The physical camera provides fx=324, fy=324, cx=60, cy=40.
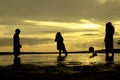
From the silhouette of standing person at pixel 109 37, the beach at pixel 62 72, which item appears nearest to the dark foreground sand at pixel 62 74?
the beach at pixel 62 72

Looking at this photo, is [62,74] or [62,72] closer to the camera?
[62,74]

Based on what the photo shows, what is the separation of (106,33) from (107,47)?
1.26 metres

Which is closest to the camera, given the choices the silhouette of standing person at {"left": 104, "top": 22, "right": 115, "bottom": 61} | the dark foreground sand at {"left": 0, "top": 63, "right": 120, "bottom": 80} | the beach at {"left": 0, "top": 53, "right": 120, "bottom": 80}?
the dark foreground sand at {"left": 0, "top": 63, "right": 120, "bottom": 80}

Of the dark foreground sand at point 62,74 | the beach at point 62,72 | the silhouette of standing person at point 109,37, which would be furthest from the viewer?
the silhouette of standing person at point 109,37

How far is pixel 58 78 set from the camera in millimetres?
11062

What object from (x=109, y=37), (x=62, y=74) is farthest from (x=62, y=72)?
(x=109, y=37)

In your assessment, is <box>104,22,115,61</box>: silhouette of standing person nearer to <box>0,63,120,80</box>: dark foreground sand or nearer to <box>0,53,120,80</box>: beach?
<box>0,53,120,80</box>: beach

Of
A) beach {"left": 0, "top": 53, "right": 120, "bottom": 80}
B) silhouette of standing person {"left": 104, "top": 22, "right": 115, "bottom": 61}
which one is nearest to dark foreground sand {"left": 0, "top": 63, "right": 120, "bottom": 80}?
beach {"left": 0, "top": 53, "right": 120, "bottom": 80}

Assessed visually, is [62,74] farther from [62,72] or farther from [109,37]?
[109,37]

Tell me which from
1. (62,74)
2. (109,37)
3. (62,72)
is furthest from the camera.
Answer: (109,37)

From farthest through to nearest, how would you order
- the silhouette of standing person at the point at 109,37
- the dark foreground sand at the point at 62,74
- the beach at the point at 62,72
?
the silhouette of standing person at the point at 109,37 < the beach at the point at 62,72 < the dark foreground sand at the point at 62,74

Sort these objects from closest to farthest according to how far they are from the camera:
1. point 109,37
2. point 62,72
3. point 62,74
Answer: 1. point 62,74
2. point 62,72
3. point 109,37

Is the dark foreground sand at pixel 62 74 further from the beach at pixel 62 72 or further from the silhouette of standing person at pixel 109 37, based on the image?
the silhouette of standing person at pixel 109 37

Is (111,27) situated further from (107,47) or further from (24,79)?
(24,79)
